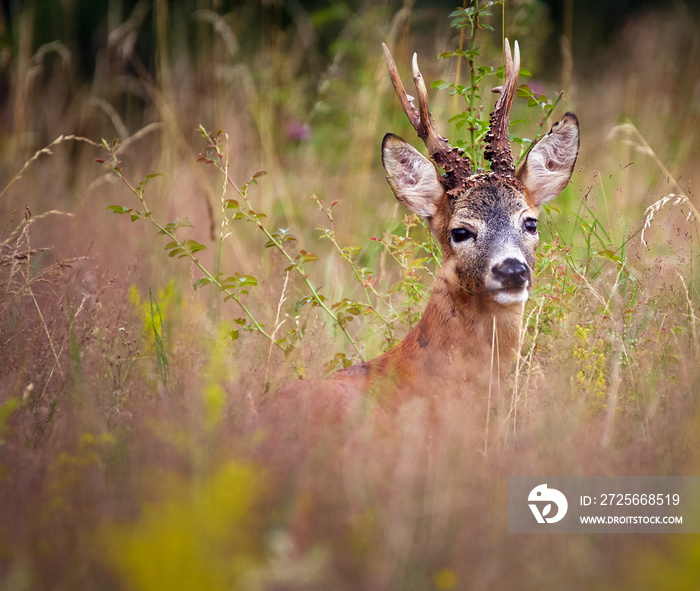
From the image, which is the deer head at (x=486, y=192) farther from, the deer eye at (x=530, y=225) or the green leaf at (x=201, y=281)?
the green leaf at (x=201, y=281)

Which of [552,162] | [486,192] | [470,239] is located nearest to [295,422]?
[470,239]

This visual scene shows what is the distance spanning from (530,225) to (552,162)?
0.46 metres

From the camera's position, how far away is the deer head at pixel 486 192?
3369mm

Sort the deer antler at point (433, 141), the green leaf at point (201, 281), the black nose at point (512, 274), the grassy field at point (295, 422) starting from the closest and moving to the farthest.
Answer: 1. the grassy field at point (295, 422)
2. the black nose at point (512, 274)
3. the green leaf at point (201, 281)
4. the deer antler at point (433, 141)

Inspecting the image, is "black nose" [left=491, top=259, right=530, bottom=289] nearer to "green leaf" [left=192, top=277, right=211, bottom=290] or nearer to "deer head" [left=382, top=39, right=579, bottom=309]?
"deer head" [left=382, top=39, right=579, bottom=309]

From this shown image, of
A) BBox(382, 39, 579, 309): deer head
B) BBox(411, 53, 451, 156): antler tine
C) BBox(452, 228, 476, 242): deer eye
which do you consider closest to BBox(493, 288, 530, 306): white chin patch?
BBox(382, 39, 579, 309): deer head

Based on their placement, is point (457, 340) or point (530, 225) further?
point (530, 225)

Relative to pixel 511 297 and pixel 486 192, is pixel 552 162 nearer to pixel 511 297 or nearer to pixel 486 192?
pixel 486 192

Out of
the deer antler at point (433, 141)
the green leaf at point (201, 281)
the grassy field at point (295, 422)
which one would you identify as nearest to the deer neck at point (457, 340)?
the grassy field at point (295, 422)

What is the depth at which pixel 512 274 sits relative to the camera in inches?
126

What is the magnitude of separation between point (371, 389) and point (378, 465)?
0.84 m

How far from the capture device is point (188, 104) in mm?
8906

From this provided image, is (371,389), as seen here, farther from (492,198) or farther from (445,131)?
(445,131)

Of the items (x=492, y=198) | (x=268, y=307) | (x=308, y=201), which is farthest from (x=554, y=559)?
(x=308, y=201)
